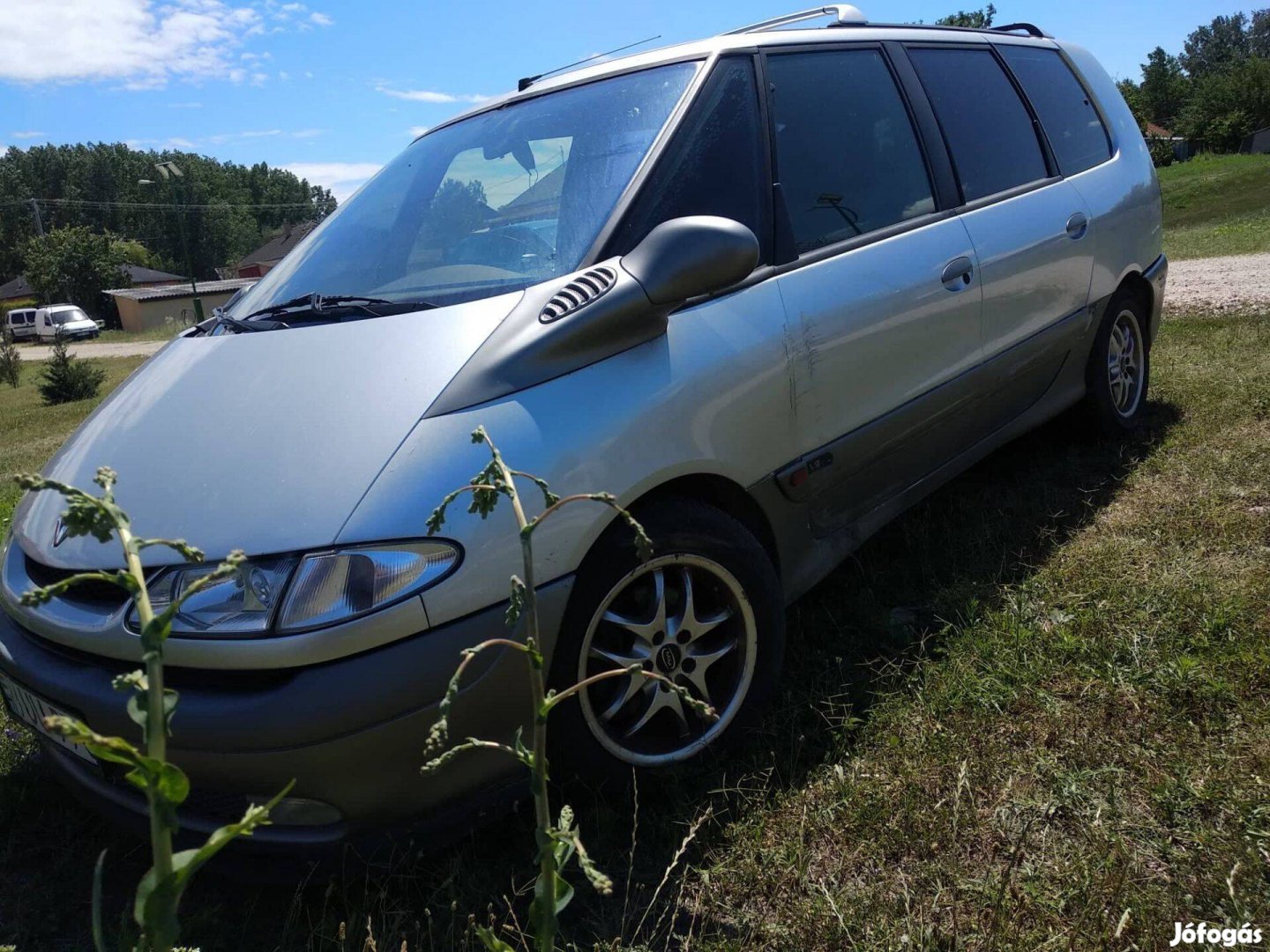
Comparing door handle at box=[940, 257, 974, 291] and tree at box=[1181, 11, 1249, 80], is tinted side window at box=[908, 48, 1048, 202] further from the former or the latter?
tree at box=[1181, 11, 1249, 80]

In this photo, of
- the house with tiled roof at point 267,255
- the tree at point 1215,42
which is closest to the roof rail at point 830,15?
the house with tiled roof at point 267,255

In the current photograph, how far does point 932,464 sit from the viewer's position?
10.9ft

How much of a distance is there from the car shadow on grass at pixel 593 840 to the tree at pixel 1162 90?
8056 cm

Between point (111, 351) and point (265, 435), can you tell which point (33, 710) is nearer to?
point (265, 435)

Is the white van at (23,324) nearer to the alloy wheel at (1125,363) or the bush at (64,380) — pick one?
the bush at (64,380)

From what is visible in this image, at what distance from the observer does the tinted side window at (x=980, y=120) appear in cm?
353

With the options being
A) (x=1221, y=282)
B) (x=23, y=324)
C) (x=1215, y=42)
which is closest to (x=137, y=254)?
(x=23, y=324)

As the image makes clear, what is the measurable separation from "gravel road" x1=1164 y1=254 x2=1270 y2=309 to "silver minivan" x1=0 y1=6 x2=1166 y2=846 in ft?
18.2

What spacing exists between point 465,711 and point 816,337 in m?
1.44

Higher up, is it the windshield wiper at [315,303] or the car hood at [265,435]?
the windshield wiper at [315,303]

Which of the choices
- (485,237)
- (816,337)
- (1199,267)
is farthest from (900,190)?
(1199,267)

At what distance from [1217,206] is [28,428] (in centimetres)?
2830

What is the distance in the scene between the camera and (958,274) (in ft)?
10.7

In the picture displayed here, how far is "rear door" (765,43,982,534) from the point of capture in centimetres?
274
